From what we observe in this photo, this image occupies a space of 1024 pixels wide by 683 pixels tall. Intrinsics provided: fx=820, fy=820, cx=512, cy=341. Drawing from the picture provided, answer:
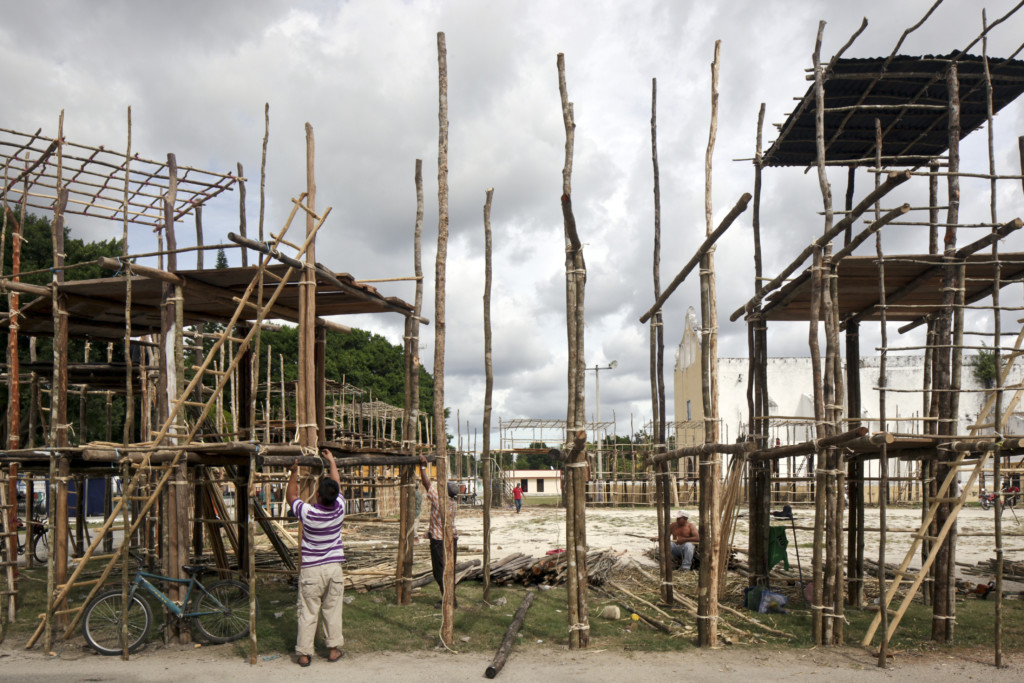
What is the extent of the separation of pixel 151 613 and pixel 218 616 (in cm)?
79

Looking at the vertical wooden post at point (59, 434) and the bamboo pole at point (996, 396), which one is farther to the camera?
the vertical wooden post at point (59, 434)

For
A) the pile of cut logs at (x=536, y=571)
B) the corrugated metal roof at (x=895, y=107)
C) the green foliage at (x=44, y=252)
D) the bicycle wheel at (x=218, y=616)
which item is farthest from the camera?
the green foliage at (x=44, y=252)

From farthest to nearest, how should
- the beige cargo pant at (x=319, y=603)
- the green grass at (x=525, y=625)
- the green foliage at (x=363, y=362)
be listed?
the green foliage at (x=363, y=362) → the green grass at (x=525, y=625) → the beige cargo pant at (x=319, y=603)

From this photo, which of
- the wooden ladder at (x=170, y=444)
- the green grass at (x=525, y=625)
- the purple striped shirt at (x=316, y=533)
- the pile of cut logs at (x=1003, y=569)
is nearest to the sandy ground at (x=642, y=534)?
the pile of cut logs at (x=1003, y=569)

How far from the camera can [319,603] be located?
8.70 metres

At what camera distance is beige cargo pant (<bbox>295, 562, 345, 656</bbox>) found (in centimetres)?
852

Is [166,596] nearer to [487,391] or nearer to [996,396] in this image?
[487,391]

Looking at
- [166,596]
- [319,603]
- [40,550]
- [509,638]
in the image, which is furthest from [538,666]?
[40,550]

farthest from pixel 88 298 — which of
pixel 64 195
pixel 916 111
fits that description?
pixel 916 111

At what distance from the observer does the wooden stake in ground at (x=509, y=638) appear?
797 cm

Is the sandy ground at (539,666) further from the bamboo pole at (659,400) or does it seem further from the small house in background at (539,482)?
the small house in background at (539,482)

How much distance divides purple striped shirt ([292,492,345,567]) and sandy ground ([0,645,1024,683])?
1082 mm

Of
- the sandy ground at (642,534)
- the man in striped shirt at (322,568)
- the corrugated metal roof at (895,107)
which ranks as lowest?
the sandy ground at (642,534)

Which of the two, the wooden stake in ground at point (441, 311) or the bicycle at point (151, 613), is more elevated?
the wooden stake in ground at point (441, 311)
